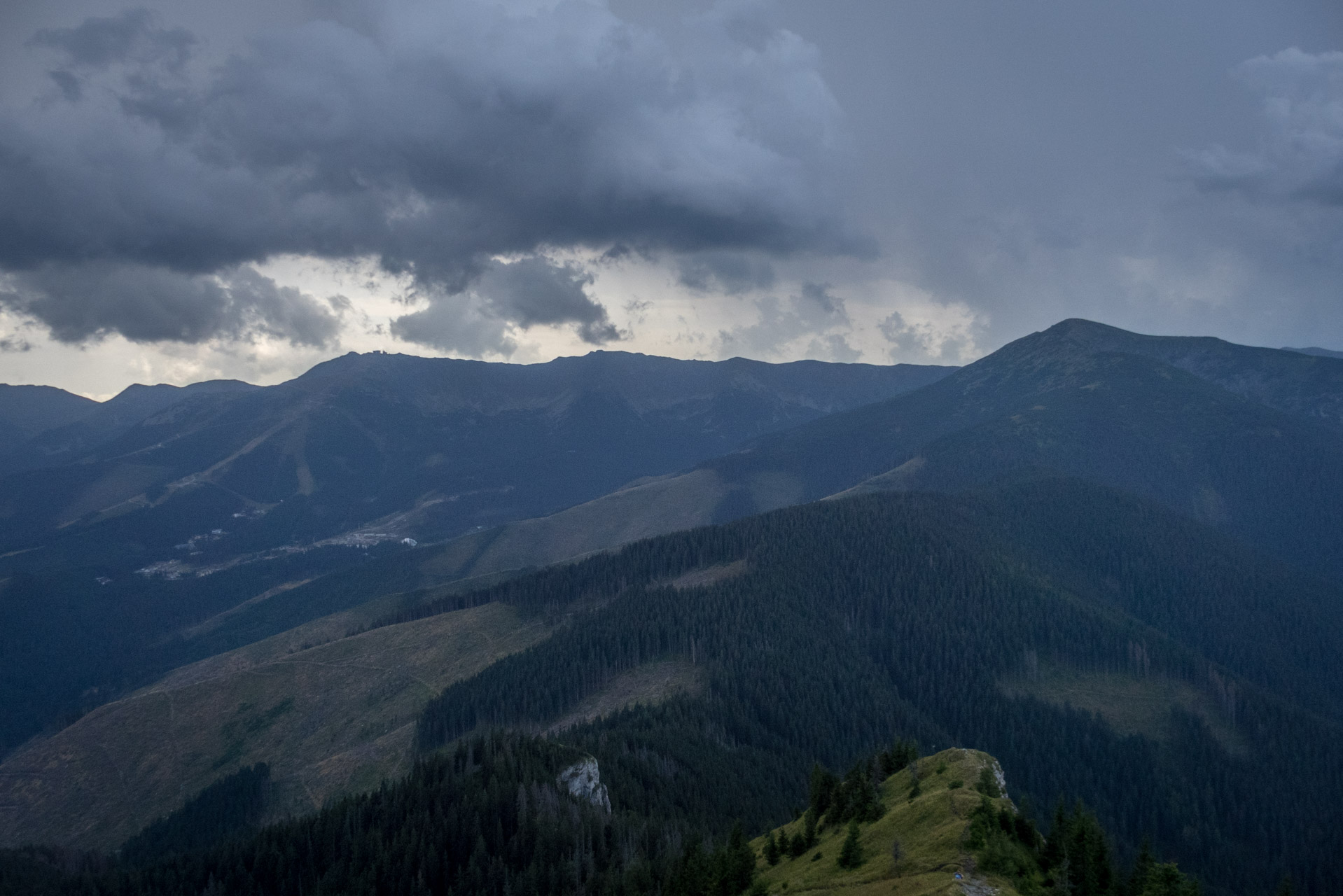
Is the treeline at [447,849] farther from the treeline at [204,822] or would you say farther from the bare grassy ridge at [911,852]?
the treeline at [204,822]

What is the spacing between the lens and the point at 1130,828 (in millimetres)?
189125

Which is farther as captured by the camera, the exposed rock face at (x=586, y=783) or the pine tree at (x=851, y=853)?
the exposed rock face at (x=586, y=783)

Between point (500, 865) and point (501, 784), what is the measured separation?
1717 centimetres

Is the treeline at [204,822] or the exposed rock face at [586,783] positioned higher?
the exposed rock face at [586,783]

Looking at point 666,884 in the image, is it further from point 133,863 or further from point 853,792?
Result: point 133,863

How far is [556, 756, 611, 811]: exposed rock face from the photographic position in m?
124

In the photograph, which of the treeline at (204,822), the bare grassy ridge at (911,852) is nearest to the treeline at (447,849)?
the bare grassy ridge at (911,852)

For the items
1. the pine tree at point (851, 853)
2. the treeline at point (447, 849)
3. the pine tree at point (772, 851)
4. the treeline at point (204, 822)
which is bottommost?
the treeline at point (204, 822)

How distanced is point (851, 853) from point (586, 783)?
6842 cm

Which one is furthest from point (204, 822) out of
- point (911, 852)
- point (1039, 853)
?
point (1039, 853)

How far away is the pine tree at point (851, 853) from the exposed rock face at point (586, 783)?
6454cm

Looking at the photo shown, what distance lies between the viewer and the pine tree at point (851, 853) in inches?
2724

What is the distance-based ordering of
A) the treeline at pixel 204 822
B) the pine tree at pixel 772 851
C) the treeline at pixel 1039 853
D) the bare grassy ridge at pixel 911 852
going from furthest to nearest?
the treeline at pixel 204 822, the pine tree at pixel 772 851, the treeline at pixel 1039 853, the bare grassy ridge at pixel 911 852

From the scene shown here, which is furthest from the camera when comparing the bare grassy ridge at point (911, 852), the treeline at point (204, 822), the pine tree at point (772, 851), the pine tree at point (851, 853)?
the treeline at point (204, 822)
